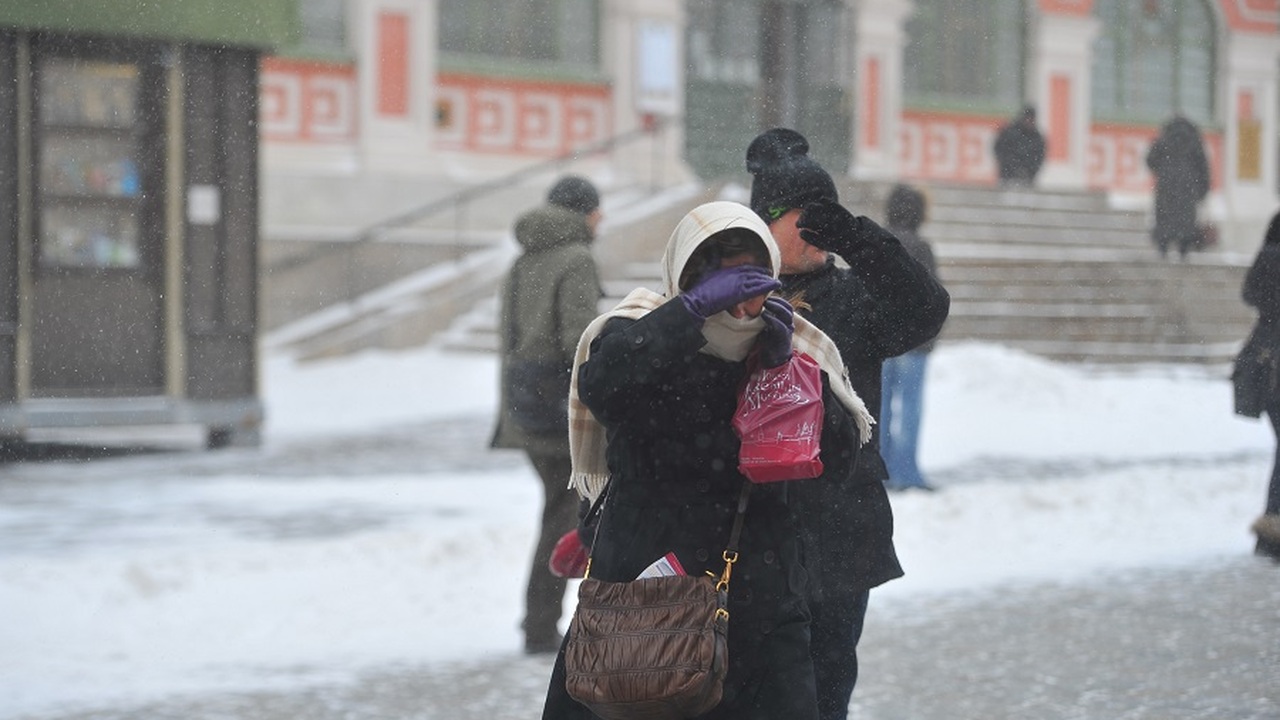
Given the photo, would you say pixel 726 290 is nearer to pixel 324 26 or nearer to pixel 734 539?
pixel 734 539

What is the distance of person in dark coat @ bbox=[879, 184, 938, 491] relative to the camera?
11.1m

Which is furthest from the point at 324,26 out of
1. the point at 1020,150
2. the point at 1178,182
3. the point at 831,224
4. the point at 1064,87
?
the point at 831,224

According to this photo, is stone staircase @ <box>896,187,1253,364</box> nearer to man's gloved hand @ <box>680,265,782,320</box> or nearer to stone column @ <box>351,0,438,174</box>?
stone column @ <box>351,0,438,174</box>

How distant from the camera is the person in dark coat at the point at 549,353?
707cm

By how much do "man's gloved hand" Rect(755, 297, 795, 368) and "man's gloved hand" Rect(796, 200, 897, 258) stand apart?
526 mm

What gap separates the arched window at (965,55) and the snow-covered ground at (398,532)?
11.2 meters

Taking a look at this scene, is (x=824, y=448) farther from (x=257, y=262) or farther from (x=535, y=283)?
(x=257, y=262)

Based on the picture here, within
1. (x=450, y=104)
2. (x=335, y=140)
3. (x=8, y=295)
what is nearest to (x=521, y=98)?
(x=450, y=104)

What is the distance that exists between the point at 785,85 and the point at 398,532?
16.7 meters

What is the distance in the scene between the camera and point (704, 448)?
3812 millimetres

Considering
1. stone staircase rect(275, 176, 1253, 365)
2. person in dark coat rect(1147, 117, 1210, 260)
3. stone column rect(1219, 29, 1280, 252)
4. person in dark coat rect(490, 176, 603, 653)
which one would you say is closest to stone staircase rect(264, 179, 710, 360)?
stone staircase rect(275, 176, 1253, 365)

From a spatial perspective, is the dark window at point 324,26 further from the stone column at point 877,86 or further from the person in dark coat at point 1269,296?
the person in dark coat at point 1269,296

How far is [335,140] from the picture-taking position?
2183 cm

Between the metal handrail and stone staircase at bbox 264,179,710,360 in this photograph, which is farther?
the metal handrail
